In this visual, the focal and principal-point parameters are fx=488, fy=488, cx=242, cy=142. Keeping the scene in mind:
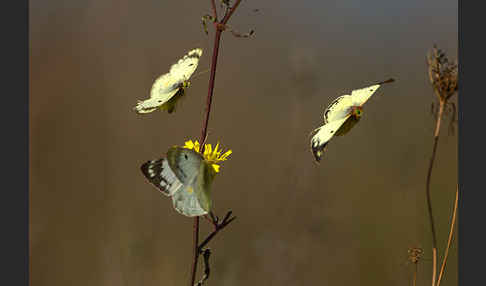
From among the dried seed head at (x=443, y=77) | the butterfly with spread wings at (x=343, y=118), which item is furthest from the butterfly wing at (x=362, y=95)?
the dried seed head at (x=443, y=77)

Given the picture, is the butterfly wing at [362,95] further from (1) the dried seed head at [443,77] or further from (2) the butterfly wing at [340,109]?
(1) the dried seed head at [443,77]

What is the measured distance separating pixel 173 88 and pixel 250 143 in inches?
11.8

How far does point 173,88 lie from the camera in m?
0.76

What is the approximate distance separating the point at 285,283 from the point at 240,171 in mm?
251

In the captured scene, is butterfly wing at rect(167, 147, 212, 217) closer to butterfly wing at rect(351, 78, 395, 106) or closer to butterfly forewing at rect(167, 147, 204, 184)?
butterfly forewing at rect(167, 147, 204, 184)

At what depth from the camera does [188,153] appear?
2.12 ft

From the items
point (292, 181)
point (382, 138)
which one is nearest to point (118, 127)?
point (292, 181)

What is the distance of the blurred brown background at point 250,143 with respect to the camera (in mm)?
939

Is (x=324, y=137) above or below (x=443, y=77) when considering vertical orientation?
below

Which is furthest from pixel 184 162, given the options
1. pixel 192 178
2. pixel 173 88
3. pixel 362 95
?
pixel 362 95

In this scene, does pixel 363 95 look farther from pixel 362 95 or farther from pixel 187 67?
pixel 187 67

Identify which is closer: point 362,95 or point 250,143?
point 362,95

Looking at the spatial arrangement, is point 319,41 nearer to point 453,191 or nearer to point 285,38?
point 285,38

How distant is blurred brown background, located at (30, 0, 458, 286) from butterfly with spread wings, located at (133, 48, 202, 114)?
24cm
